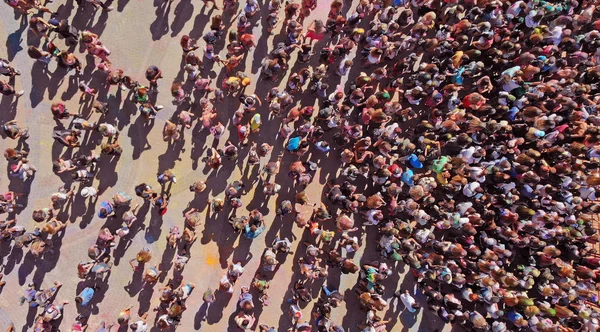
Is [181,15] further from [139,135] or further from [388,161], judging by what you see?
[388,161]

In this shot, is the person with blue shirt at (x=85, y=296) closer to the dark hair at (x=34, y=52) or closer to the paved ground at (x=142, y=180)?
the paved ground at (x=142, y=180)

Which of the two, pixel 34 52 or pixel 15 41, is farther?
pixel 15 41

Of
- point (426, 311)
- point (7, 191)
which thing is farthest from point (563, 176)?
point (7, 191)

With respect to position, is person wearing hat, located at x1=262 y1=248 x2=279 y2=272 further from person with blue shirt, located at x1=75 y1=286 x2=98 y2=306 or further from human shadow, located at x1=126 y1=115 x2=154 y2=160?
person with blue shirt, located at x1=75 y1=286 x2=98 y2=306

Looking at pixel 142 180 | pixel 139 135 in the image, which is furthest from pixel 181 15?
pixel 142 180

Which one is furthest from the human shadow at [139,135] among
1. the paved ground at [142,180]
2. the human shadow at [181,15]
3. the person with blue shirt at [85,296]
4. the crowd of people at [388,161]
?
the person with blue shirt at [85,296]

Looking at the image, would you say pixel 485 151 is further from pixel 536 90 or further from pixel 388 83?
pixel 388 83
